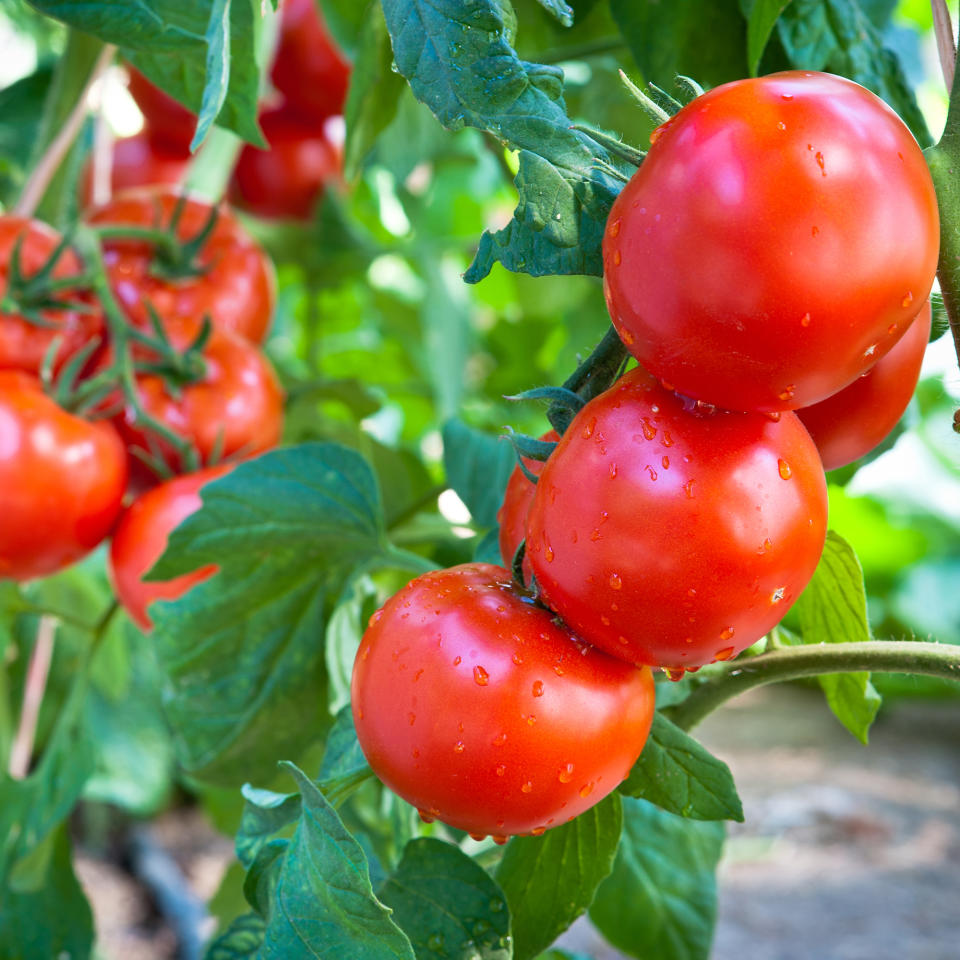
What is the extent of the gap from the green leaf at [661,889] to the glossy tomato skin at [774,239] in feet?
1.21

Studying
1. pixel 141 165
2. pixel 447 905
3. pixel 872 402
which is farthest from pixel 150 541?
pixel 141 165

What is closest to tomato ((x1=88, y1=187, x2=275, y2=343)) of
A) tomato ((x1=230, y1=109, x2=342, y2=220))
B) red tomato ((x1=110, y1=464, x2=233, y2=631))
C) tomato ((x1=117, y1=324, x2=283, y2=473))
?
tomato ((x1=117, y1=324, x2=283, y2=473))

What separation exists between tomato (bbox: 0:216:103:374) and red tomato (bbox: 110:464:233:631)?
11cm

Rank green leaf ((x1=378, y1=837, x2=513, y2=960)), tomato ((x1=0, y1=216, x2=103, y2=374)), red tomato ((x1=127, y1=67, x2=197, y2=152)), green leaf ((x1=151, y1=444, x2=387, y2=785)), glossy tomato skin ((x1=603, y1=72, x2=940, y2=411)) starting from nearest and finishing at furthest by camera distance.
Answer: glossy tomato skin ((x1=603, y1=72, x2=940, y2=411)) → green leaf ((x1=378, y1=837, x2=513, y2=960)) → green leaf ((x1=151, y1=444, x2=387, y2=785)) → tomato ((x1=0, y1=216, x2=103, y2=374)) → red tomato ((x1=127, y1=67, x2=197, y2=152))

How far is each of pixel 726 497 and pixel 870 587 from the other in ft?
7.21

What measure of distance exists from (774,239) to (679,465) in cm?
6

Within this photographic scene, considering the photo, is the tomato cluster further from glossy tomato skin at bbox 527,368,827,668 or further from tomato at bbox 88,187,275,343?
Answer: tomato at bbox 88,187,275,343

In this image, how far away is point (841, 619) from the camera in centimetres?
38

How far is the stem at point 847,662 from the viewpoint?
1.11 feet

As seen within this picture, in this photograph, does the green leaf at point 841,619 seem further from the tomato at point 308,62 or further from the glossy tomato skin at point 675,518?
the tomato at point 308,62

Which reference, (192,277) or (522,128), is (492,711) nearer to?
(522,128)

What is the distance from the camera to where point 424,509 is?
0.71m

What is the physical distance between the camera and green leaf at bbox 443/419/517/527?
542mm

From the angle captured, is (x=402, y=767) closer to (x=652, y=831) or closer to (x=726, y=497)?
(x=726, y=497)
